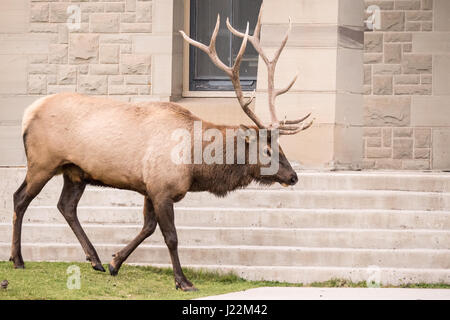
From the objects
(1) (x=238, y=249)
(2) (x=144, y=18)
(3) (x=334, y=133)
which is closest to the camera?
(1) (x=238, y=249)

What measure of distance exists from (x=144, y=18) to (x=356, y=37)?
307cm

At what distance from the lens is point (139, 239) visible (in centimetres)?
970

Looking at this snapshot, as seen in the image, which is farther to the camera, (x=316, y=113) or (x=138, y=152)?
(x=316, y=113)

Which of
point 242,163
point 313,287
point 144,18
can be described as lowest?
point 313,287

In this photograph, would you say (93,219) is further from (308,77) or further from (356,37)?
(356,37)

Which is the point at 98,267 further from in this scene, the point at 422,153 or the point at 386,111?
the point at 422,153

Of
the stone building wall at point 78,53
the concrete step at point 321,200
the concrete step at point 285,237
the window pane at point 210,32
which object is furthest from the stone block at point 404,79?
the concrete step at point 285,237

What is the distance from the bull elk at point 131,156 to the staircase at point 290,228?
0.86m

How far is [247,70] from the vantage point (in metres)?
14.5

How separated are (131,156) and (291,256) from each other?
6.63 ft

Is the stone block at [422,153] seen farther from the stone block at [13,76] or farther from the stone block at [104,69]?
the stone block at [13,76]

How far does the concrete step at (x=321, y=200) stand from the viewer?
11070 millimetres

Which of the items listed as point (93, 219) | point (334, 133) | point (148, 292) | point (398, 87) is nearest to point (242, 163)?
point (148, 292)

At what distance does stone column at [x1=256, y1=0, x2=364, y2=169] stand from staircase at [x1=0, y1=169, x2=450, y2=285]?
4.54ft
